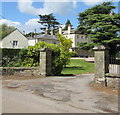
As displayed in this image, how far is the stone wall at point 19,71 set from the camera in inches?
531

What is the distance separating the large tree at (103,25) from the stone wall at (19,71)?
Answer: 19033 mm

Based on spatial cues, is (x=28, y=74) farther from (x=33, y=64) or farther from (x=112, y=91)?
(x=112, y=91)

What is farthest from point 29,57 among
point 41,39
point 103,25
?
point 41,39

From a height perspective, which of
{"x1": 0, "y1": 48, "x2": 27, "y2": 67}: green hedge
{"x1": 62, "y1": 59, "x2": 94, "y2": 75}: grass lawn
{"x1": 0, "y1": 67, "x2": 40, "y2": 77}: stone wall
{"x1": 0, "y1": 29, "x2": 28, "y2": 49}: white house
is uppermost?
{"x1": 0, "y1": 29, "x2": 28, "y2": 49}: white house

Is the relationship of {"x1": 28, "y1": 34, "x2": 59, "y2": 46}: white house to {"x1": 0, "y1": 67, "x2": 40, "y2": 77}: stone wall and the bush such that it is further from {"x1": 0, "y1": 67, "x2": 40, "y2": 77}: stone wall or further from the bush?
{"x1": 0, "y1": 67, "x2": 40, "y2": 77}: stone wall

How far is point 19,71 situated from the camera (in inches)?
532

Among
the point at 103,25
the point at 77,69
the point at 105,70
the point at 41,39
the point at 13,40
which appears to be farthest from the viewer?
the point at 41,39

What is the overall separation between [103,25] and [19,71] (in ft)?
69.4

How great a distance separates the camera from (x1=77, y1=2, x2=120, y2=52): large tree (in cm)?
2994

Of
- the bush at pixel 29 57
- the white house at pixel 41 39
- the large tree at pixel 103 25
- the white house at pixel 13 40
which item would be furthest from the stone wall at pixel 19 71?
the white house at pixel 41 39

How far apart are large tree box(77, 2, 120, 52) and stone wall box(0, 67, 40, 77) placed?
19033mm

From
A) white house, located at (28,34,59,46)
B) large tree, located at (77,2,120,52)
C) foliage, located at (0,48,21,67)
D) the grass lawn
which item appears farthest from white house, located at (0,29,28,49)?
foliage, located at (0,48,21,67)

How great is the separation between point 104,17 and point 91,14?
4.03 metres

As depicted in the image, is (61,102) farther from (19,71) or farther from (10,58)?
(10,58)
